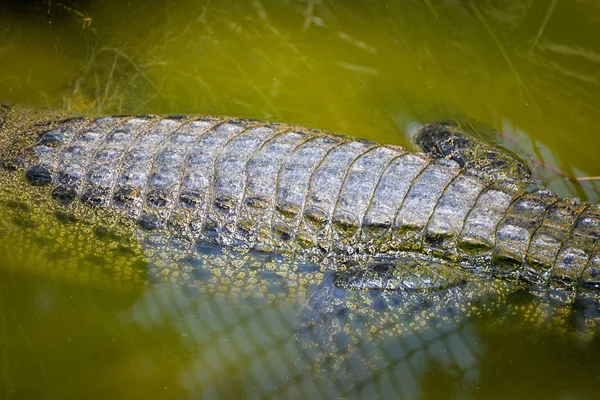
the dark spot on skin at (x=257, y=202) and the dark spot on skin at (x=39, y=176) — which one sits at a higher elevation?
the dark spot on skin at (x=257, y=202)

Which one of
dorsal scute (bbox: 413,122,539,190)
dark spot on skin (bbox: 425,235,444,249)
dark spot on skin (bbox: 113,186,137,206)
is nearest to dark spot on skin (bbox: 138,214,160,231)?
dark spot on skin (bbox: 113,186,137,206)

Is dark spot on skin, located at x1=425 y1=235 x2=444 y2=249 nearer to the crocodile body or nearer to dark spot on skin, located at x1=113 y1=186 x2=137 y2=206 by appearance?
the crocodile body

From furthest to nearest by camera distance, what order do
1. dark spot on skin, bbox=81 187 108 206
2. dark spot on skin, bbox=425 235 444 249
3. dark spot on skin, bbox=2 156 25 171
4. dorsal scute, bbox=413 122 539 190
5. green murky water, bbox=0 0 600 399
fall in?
1. dorsal scute, bbox=413 122 539 190
2. dark spot on skin, bbox=2 156 25 171
3. dark spot on skin, bbox=81 187 108 206
4. dark spot on skin, bbox=425 235 444 249
5. green murky water, bbox=0 0 600 399

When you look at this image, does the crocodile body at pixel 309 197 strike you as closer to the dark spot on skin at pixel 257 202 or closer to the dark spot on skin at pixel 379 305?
the dark spot on skin at pixel 257 202

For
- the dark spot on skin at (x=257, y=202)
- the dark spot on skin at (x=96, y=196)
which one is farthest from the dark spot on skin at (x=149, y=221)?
the dark spot on skin at (x=257, y=202)

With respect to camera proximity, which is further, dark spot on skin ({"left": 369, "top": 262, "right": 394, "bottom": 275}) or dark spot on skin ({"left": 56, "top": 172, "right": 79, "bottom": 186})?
dark spot on skin ({"left": 56, "top": 172, "right": 79, "bottom": 186})

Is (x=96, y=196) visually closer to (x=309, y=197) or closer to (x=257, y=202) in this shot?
(x=257, y=202)
